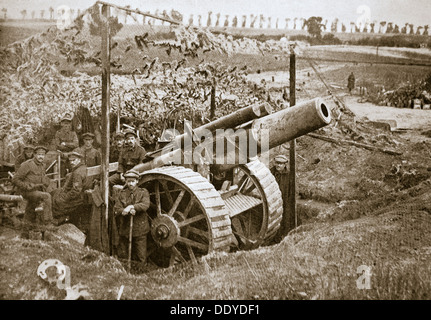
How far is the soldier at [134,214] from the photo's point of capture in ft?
18.1

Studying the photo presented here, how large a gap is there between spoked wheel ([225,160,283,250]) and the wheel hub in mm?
961

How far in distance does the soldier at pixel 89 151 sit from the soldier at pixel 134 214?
1383 mm

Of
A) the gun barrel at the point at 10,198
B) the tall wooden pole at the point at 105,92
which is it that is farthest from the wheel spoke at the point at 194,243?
the gun barrel at the point at 10,198

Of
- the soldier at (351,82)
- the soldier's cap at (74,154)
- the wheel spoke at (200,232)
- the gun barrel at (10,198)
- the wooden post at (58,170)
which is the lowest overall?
the wheel spoke at (200,232)

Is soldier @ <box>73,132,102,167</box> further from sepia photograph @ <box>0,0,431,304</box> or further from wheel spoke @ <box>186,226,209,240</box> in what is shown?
wheel spoke @ <box>186,226,209,240</box>

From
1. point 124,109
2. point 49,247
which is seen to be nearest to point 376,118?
point 124,109

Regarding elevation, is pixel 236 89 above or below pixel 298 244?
above

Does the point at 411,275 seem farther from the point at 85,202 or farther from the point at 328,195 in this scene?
the point at 85,202

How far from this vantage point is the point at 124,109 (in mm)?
7656

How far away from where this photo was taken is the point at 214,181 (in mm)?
6723

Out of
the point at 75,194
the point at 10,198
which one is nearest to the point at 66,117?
the point at 75,194

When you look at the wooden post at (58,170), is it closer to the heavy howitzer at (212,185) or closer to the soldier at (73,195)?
the soldier at (73,195)

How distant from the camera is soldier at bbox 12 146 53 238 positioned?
5.41 m
